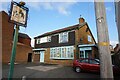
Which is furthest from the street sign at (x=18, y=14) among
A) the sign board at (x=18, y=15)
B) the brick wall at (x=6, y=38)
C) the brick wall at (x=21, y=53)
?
the brick wall at (x=21, y=53)

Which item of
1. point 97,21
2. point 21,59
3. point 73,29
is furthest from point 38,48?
point 97,21

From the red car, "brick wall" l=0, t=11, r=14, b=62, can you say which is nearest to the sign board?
the red car

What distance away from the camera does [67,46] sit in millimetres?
22734

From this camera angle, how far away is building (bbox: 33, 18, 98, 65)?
20.9 metres

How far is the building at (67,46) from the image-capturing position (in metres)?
20.9

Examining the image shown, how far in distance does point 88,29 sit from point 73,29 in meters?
4.78

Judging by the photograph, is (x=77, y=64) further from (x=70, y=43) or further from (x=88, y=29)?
(x=88, y=29)

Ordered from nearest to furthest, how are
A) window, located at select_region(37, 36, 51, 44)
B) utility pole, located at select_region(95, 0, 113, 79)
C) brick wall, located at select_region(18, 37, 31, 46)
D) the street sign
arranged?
utility pole, located at select_region(95, 0, 113, 79), the street sign, window, located at select_region(37, 36, 51, 44), brick wall, located at select_region(18, 37, 31, 46)

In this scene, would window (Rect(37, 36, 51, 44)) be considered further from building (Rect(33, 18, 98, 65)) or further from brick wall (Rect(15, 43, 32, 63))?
brick wall (Rect(15, 43, 32, 63))

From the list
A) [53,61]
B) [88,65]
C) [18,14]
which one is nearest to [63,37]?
[53,61]

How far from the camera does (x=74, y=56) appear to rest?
2103 centimetres

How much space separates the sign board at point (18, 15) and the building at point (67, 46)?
15474 mm

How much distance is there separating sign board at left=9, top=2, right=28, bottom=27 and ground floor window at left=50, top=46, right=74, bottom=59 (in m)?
16.4

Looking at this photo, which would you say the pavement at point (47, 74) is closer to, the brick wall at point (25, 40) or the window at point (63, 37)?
the window at point (63, 37)
